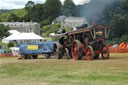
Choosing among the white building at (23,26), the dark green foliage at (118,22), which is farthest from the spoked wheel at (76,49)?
the white building at (23,26)

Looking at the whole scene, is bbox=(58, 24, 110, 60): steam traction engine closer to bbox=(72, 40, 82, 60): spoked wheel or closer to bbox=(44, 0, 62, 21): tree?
bbox=(72, 40, 82, 60): spoked wheel

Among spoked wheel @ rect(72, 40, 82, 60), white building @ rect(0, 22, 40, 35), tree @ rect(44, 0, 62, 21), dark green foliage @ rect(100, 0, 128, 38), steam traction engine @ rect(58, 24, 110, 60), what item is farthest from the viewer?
white building @ rect(0, 22, 40, 35)

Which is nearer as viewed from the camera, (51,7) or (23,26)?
(51,7)

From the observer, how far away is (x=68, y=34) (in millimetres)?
21391

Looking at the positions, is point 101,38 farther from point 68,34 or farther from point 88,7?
point 88,7

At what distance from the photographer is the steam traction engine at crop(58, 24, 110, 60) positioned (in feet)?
59.0

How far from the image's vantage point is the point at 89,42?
18750 mm

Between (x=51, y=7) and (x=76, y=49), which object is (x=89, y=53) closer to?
(x=76, y=49)

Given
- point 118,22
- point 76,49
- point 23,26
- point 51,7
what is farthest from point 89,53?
point 23,26

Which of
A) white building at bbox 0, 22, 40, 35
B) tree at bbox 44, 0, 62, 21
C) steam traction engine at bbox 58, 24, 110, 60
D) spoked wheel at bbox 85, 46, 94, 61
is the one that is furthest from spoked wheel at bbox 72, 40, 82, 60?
tree at bbox 44, 0, 62, 21

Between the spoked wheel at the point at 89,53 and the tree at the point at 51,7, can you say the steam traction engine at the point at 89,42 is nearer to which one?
the spoked wheel at the point at 89,53

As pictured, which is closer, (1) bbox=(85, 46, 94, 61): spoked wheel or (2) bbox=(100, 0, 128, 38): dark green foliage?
(1) bbox=(85, 46, 94, 61): spoked wheel

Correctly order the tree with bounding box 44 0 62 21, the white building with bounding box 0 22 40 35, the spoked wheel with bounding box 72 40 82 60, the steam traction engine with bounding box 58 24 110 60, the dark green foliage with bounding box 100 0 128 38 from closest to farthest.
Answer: the steam traction engine with bounding box 58 24 110 60
the spoked wheel with bounding box 72 40 82 60
the dark green foliage with bounding box 100 0 128 38
the tree with bounding box 44 0 62 21
the white building with bounding box 0 22 40 35

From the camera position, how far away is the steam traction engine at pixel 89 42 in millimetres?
17984
